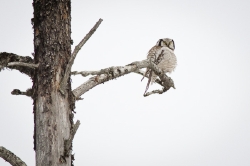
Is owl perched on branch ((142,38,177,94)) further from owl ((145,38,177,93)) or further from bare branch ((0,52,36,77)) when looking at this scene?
bare branch ((0,52,36,77))

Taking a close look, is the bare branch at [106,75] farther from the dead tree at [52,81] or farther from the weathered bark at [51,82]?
the weathered bark at [51,82]

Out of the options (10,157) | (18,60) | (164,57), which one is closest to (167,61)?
(164,57)

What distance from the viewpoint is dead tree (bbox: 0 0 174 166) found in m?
2.70

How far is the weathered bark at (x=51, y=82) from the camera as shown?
2.71 m

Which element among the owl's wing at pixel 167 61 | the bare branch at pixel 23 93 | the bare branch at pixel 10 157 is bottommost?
the bare branch at pixel 10 157

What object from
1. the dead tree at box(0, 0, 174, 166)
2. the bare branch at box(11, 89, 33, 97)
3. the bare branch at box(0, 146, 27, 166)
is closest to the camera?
the bare branch at box(0, 146, 27, 166)

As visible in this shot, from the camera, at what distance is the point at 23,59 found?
9.82 ft

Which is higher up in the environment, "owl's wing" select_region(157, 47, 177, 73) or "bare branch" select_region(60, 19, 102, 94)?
"owl's wing" select_region(157, 47, 177, 73)

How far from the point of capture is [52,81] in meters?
2.82

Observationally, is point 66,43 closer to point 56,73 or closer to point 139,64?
point 56,73

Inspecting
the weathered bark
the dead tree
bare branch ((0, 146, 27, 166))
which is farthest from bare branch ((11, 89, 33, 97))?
bare branch ((0, 146, 27, 166))

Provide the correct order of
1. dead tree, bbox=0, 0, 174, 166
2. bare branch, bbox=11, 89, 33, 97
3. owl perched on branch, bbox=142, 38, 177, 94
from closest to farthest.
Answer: dead tree, bbox=0, 0, 174, 166 < bare branch, bbox=11, 89, 33, 97 < owl perched on branch, bbox=142, 38, 177, 94

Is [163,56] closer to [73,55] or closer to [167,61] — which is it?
[167,61]

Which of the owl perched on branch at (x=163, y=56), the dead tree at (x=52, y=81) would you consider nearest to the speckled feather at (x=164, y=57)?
the owl perched on branch at (x=163, y=56)
